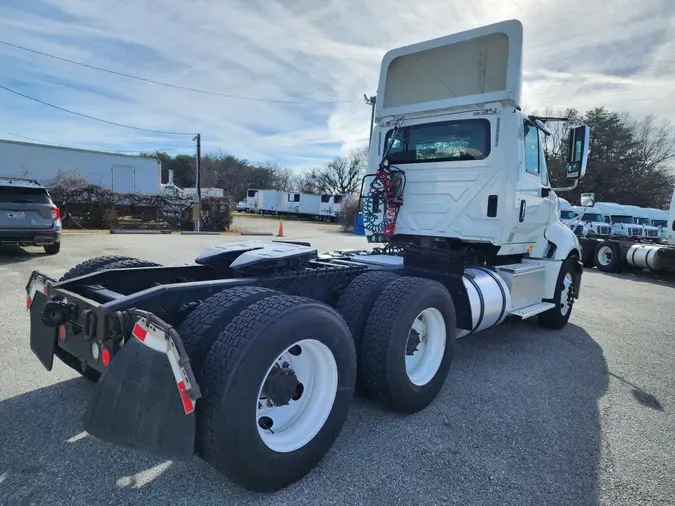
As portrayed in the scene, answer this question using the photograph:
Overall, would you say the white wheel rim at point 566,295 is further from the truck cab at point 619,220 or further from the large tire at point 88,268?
the truck cab at point 619,220

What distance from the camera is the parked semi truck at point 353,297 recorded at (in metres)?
2.03

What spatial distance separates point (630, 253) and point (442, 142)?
11034 mm

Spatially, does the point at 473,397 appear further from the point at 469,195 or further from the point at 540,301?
the point at 540,301

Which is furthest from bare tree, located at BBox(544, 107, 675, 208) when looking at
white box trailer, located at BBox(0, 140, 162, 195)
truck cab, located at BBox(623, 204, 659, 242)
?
white box trailer, located at BBox(0, 140, 162, 195)

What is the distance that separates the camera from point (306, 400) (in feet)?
8.66

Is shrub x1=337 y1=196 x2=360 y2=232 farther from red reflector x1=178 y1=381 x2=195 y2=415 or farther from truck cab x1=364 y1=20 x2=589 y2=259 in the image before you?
red reflector x1=178 y1=381 x2=195 y2=415

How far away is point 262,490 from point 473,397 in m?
2.16

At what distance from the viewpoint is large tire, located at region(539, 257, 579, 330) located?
5988 millimetres

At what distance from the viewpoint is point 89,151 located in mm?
26562

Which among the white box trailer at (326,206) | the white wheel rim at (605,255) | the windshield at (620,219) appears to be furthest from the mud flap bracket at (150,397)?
the white box trailer at (326,206)

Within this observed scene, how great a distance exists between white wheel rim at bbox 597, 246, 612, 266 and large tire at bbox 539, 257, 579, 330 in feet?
28.7

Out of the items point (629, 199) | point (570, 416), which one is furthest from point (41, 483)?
point (629, 199)

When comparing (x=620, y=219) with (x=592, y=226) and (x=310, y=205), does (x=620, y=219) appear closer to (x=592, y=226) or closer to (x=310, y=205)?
(x=592, y=226)

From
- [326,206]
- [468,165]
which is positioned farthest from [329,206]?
[468,165]
